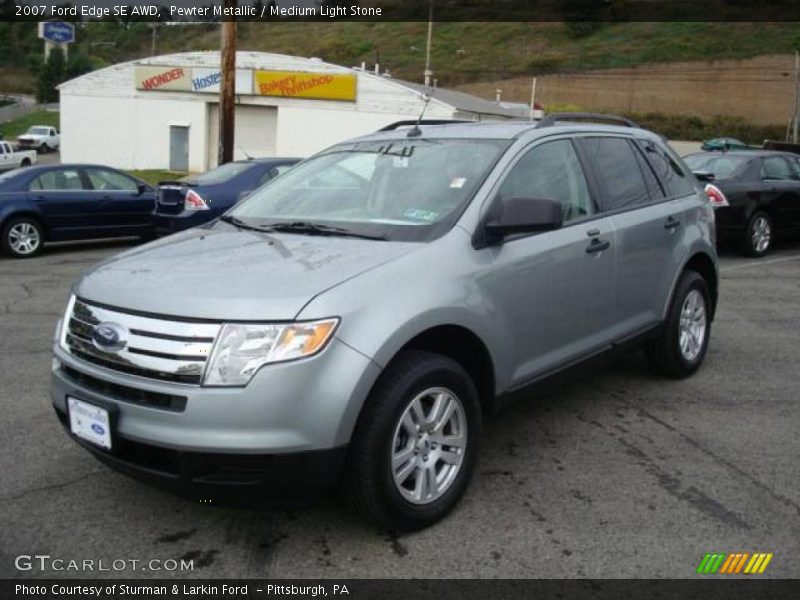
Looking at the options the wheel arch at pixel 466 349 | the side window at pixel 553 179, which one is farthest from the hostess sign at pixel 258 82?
the wheel arch at pixel 466 349

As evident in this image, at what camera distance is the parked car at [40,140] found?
162ft

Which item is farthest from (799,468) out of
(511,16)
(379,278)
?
(511,16)

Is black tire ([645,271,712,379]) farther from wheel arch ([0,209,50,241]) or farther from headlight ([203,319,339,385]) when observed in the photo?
wheel arch ([0,209,50,241])

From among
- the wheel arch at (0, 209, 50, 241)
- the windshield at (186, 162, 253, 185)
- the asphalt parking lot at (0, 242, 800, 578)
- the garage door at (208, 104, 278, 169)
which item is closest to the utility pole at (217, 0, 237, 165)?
the windshield at (186, 162, 253, 185)

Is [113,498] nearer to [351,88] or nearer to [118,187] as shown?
[118,187]

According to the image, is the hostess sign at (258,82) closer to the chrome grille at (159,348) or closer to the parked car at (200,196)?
the parked car at (200,196)

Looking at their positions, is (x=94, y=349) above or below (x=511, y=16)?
below

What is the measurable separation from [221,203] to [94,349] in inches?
293

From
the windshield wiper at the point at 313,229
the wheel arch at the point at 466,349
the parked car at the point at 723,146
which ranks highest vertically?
the parked car at the point at 723,146

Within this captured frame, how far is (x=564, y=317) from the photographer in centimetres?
415

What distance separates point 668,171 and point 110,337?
3960 millimetres

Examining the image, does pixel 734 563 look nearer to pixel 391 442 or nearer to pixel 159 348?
pixel 391 442

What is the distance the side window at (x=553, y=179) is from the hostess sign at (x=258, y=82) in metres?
27.1
